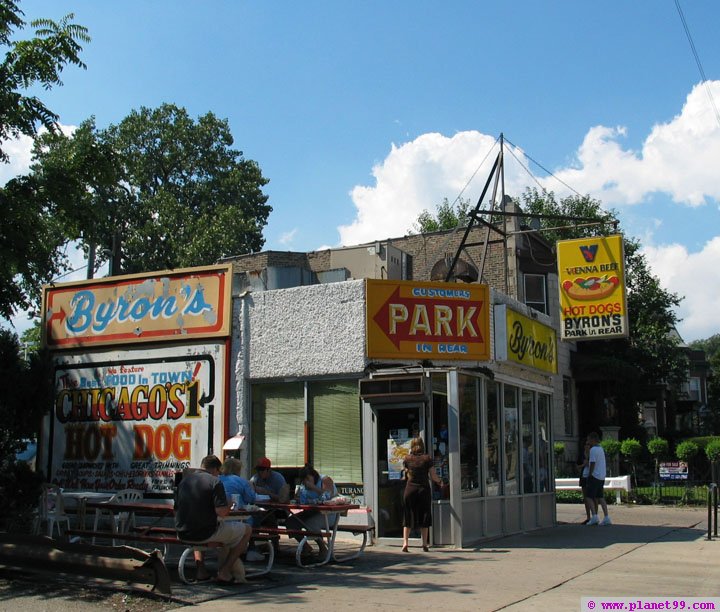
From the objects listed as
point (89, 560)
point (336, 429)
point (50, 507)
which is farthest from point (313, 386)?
point (89, 560)

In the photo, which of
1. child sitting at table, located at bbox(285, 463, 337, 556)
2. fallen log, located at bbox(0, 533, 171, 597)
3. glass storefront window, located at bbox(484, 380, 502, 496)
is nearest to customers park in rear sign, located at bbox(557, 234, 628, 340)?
glass storefront window, located at bbox(484, 380, 502, 496)

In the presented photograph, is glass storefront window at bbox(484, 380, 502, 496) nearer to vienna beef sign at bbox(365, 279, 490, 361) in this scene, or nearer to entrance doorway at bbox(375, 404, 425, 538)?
vienna beef sign at bbox(365, 279, 490, 361)

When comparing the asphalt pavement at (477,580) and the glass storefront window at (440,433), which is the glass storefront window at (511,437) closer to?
the asphalt pavement at (477,580)

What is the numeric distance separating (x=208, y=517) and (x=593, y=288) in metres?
11.0

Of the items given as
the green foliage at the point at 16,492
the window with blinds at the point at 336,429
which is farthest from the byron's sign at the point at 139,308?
the green foliage at the point at 16,492

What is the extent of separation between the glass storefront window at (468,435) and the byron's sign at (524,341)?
84 cm

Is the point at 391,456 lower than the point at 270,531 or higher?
higher

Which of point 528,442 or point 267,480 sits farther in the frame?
point 528,442

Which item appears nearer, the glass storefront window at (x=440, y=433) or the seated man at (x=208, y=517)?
the seated man at (x=208, y=517)

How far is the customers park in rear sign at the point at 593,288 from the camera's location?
17.0 m

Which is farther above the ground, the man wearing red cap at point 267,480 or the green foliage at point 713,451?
→ the green foliage at point 713,451

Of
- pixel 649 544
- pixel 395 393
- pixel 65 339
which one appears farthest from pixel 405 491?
pixel 65 339

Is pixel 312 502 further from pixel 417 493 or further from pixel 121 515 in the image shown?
pixel 121 515

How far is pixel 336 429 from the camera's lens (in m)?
13.7
